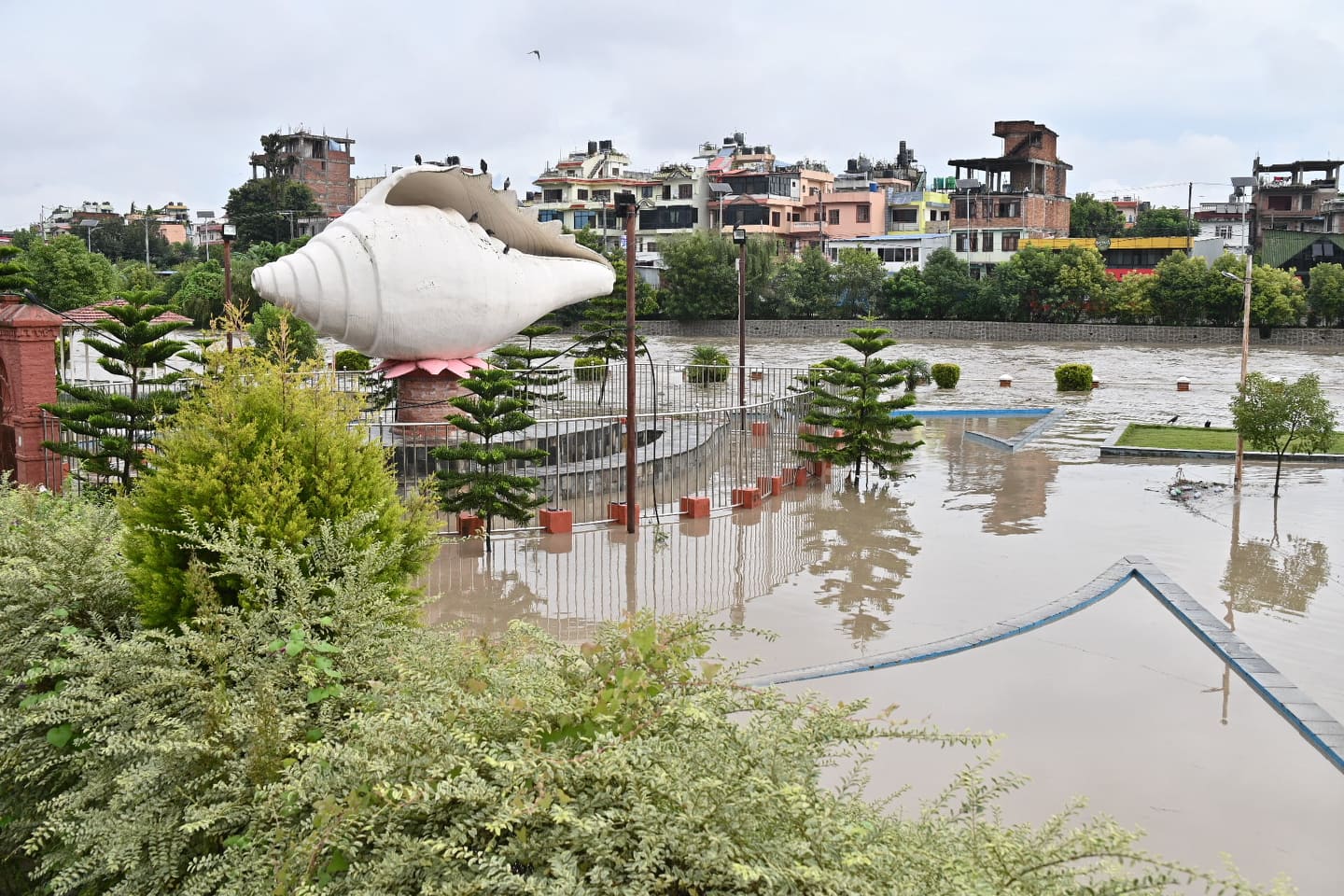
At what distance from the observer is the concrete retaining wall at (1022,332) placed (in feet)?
147

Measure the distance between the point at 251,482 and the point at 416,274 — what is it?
347 inches

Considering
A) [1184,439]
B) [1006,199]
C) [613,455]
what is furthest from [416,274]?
[1006,199]

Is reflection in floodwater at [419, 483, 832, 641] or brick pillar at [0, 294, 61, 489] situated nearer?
reflection in floodwater at [419, 483, 832, 641]

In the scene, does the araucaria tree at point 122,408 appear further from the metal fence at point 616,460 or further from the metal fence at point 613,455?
the metal fence at point 616,460

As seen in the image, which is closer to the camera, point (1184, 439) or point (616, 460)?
point (616, 460)

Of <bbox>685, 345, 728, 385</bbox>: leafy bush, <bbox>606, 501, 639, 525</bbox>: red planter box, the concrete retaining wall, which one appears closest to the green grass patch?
<bbox>606, 501, 639, 525</bbox>: red planter box

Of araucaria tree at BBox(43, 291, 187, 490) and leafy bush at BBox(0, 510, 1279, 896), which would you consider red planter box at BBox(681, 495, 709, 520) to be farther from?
leafy bush at BBox(0, 510, 1279, 896)

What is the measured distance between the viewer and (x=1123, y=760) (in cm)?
669

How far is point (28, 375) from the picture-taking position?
1273cm

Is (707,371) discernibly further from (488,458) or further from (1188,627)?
(1188,627)

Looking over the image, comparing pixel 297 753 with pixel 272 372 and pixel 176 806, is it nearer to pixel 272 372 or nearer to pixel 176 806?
pixel 176 806

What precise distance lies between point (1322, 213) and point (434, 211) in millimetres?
58878

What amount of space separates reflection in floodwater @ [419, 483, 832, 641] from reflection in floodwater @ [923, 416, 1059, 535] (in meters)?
2.36

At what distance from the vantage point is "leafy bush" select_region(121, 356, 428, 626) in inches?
220
